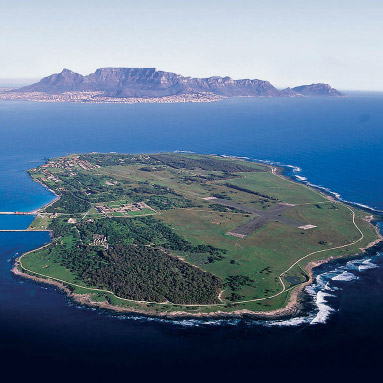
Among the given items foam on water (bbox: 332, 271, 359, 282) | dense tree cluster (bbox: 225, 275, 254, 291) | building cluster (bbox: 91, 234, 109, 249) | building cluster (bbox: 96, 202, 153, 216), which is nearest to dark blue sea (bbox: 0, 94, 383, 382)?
foam on water (bbox: 332, 271, 359, 282)

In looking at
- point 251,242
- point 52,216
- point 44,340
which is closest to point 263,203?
point 251,242

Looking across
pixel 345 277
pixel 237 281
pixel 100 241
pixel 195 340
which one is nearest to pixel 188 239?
pixel 100 241

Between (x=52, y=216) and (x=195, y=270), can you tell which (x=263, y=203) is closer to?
(x=195, y=270)

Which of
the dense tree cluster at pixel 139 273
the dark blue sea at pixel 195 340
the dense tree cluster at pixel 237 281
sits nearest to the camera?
the dark blue sea at pixel 195 340

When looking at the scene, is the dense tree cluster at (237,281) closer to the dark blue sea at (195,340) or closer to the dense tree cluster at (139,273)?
the dense tree cluster at (139,273)

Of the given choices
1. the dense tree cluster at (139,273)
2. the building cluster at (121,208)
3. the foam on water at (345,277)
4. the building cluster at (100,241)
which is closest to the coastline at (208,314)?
the dense tree cluster at (139,273)

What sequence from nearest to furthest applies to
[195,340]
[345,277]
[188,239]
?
[195,340] → [345,277] → [188,239]

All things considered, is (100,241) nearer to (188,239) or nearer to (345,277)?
(188,239)

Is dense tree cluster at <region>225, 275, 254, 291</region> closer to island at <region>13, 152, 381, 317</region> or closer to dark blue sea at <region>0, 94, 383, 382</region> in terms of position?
island at <region>13, 152, 381, 317</region>
